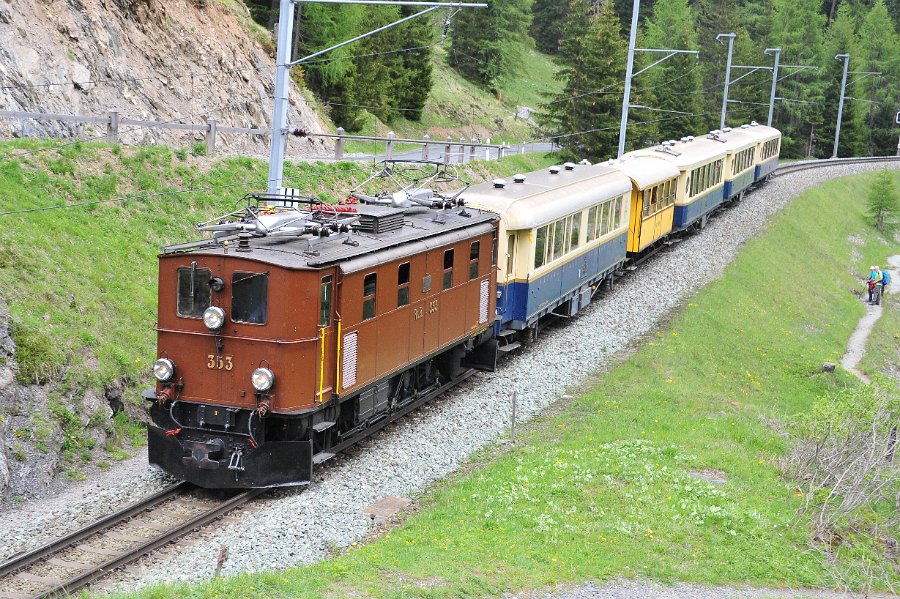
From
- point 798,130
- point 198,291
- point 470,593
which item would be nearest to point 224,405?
point 198,291

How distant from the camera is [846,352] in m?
29.5

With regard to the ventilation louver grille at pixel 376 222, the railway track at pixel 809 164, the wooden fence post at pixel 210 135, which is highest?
the wooden fence post at pixel 210 135

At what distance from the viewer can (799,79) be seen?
8200cm

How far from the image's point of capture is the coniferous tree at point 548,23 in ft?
285

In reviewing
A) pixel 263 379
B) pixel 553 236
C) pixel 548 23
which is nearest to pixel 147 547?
pixel 263 379

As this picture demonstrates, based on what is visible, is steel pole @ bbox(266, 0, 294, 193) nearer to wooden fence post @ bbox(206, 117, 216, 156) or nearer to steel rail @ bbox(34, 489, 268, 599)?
steel rail @ bbox(34, 489, 268, 599)

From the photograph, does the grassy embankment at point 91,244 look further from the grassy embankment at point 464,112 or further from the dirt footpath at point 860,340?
the grassy embankment at point 464,112

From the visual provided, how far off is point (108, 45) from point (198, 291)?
15317mm

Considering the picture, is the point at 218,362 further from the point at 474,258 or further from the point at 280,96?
the point at 474,258

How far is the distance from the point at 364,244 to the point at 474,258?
398 centimetres

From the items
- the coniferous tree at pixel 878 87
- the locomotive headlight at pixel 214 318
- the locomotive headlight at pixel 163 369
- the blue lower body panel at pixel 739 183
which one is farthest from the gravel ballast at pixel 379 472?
the coniferous tree at pixel 878 87

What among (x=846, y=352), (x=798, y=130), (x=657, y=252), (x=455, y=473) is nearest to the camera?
(x=455, y=473)

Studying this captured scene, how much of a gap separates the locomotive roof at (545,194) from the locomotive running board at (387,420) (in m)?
3.10

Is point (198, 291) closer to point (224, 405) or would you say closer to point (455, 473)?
point (224, 405)
